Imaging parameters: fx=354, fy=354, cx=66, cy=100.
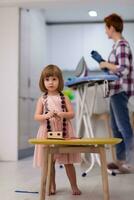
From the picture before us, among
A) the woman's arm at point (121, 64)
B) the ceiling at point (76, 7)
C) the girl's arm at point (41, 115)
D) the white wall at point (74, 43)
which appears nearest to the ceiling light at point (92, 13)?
the ceiling at point (76, 7)

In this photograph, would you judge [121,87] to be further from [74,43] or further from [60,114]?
[74,43]

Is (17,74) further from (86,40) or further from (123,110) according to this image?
(86,40)

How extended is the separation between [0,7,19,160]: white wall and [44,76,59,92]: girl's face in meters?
2.20

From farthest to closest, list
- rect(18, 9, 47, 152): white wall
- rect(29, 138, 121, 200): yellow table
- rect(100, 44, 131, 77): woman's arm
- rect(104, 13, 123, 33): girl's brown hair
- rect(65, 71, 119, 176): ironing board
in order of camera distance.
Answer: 1. rect(18, 9, 47, 152): white wall
2. rect(104, 13, 123, 33): girl's brown hair
3. rect(100, 44, 131, 77): woman's arm
4. rect(65, 71, 119, 176): ironing board
5. rect(29, 138, 121, 200): yellow table

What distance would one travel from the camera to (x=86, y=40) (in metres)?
6.16

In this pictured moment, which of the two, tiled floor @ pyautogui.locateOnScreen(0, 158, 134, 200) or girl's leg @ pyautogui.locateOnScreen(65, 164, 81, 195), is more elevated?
girl's leg @ pyautogui.locateOnScreen(65, 164, 81, 195)

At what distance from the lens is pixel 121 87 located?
298 centimetres

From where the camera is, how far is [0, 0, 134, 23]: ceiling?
4012mm

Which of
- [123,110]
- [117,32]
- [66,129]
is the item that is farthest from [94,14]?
[66,129]

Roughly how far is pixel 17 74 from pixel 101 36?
7.59ft

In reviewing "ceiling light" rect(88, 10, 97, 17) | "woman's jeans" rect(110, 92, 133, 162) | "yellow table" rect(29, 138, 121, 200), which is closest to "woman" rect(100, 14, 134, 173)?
"woman's jeans" rect(110, 92, 133, 162)

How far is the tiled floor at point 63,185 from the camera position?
203cm

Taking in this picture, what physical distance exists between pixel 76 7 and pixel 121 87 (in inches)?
95.3

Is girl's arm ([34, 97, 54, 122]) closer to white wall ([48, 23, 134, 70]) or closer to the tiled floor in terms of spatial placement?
the tiled floor
